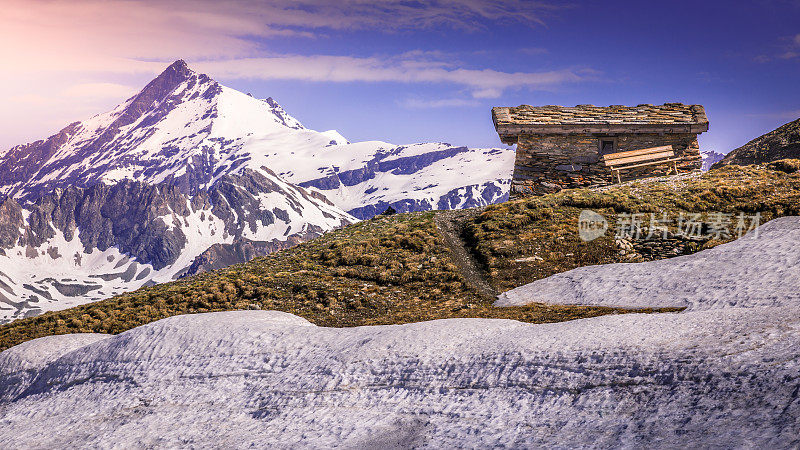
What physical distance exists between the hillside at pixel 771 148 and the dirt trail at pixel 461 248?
27929mm

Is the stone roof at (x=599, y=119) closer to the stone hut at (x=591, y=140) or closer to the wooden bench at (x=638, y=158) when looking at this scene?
the stone hut at (x=591, y=140)

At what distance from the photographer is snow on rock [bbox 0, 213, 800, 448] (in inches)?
336

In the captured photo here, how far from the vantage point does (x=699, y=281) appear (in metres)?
15.9

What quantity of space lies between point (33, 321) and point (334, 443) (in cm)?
2289

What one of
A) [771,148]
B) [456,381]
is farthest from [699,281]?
[771,148]

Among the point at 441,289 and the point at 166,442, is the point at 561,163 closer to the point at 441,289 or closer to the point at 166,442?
the point at 441,289

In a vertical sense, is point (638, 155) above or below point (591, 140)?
below

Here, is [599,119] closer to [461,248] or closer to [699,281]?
[461,248]

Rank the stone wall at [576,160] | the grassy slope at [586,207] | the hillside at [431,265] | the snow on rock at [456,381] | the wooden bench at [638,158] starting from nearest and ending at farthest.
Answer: the snow on rock at [456,381] < the hillside at [431,265] < the grassy slope at [586,207] < the wooden bench at [638,158] < the stone wall at [576,160]

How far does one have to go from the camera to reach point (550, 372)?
10.5m

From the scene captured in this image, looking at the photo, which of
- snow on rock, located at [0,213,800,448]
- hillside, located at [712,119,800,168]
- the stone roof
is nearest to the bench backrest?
the stone roof

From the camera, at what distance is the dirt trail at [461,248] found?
2212 cm

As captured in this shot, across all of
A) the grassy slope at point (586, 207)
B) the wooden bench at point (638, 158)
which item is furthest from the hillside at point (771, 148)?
the grassy slope at point (586, 207)

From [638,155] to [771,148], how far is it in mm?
22080
